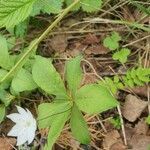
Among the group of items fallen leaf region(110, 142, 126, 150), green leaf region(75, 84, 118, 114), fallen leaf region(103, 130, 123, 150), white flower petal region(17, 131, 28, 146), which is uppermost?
green leaf region(75, 84, 118, 114)

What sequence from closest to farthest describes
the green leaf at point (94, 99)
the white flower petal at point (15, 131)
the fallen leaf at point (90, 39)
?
the green leaf at point (94, 99) → the white flower petal at point (15, 131) → the fallen leaf at point (90, 39)

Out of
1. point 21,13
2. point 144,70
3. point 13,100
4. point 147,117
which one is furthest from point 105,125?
point 21,13

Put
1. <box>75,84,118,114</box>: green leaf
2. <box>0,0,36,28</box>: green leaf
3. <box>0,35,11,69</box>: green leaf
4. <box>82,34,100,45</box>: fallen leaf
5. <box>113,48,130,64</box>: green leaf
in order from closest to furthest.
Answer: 1. <box>0,0,36,28</box>: green leaf
2. <box>75,84,118,114</box>: green leaf
3. <box>0,35,11,69</box>: green leaf
4. <box>113,48,130,64</box>: green leaf
5. <box>82,34,100,45</box>: fallen leaf

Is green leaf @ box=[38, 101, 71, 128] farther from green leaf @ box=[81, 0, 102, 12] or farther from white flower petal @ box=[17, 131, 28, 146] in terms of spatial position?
green leaf @ box=[81, 0, 102, 12]

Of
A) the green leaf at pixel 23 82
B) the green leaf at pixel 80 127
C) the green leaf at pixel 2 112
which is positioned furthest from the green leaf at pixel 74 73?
the green leaf at pixel 2 112

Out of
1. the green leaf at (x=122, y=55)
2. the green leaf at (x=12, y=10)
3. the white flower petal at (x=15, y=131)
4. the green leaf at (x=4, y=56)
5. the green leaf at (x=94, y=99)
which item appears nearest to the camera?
the green leaf at (x=12, y=10)

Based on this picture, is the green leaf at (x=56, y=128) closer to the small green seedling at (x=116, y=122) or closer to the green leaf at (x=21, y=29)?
the small green seedling at (x=116, y=122)

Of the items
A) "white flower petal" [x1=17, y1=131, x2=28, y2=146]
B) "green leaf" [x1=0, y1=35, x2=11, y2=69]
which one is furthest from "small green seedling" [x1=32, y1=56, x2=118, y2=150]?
"green leaf" [x1=0, y1=35, x2=11, y2=69]

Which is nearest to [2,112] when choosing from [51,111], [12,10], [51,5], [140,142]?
[51,111]
